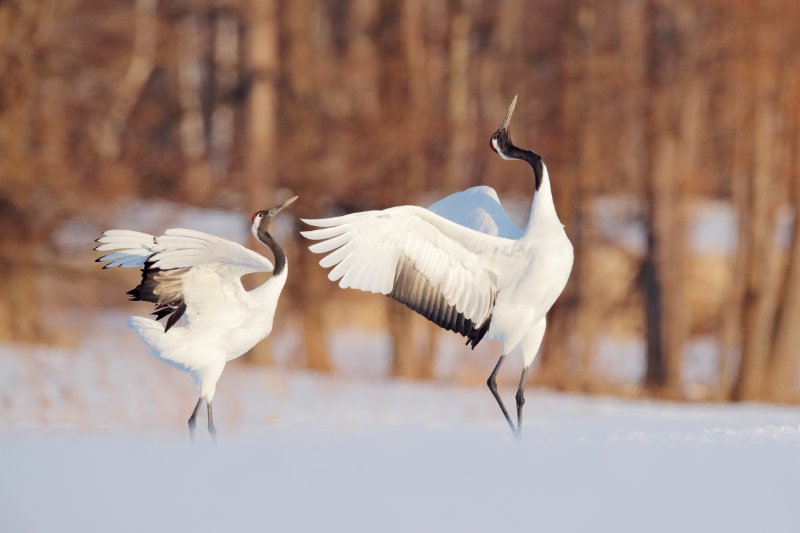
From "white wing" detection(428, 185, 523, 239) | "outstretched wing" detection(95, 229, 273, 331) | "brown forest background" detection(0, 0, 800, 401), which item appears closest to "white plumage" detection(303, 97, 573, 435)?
"white wing" detection(428, 185, 523, 239)

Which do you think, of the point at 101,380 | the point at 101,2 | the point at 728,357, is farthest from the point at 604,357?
the point at 101,2

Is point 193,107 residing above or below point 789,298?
above

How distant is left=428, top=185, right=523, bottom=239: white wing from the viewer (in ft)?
23.7

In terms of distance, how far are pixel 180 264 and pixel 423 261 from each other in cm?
116

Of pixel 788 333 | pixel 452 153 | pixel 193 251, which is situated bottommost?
pixel 788 333

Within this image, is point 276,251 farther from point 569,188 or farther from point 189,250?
point 569,188

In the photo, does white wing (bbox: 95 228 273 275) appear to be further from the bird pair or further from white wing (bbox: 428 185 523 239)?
white wing (bbox: 428 185 523 239)

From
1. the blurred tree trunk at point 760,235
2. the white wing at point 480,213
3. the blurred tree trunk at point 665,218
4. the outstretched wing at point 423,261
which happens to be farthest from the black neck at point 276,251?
the blurred tree trunk at point 760,235

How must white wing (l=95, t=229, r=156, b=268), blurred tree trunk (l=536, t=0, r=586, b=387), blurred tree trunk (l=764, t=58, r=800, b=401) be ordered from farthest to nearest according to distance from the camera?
blurred tree trunk (l=536, t=0, r=586, b=387), blurred tree trunk (l=764, t=58, r=800, b=401), white wing (l=95, t=229, r=156, b=268)

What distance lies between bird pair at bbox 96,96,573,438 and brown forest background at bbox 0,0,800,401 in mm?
7946

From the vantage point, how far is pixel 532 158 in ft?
22.6

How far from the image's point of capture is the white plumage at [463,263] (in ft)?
21.5

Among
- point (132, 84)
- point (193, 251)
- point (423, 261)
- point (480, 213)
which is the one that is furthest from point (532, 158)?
point (132, 84)

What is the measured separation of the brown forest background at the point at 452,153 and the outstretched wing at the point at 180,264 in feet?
26.8
